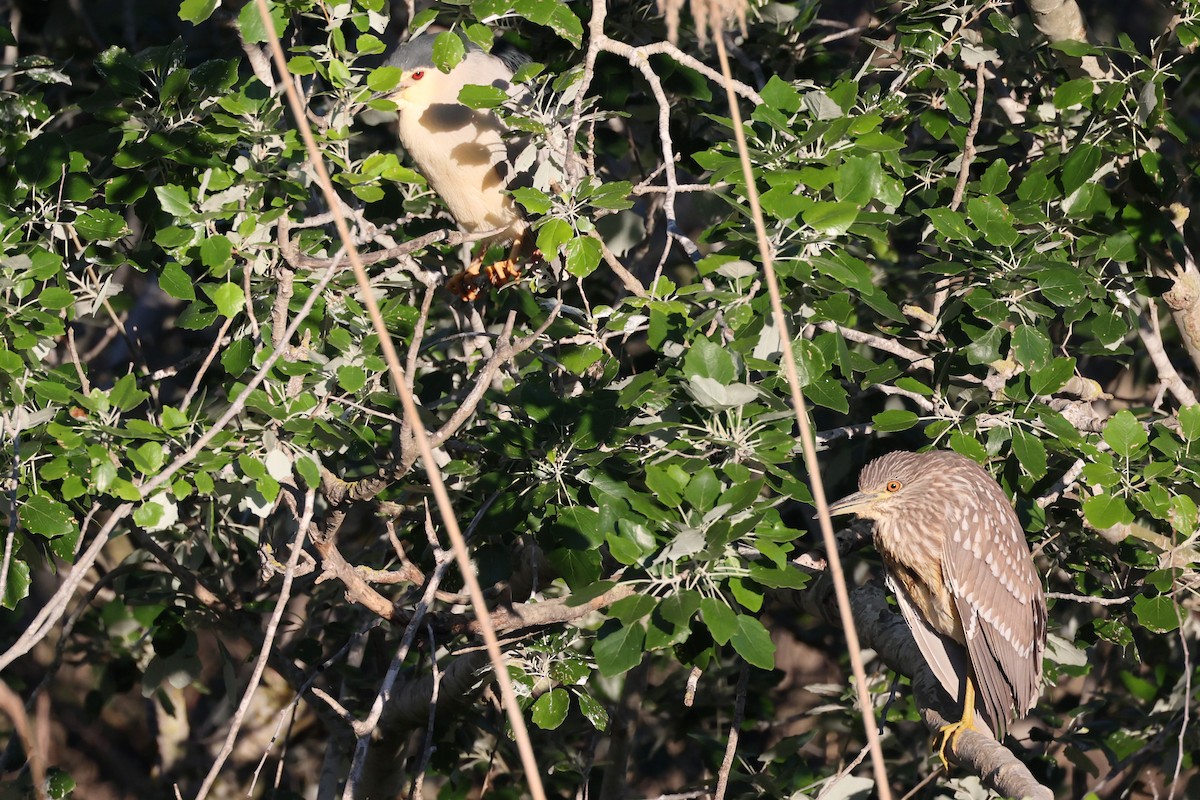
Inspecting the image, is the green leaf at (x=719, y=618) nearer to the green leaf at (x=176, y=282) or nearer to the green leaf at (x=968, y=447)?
the green leaf at (x=968, y=447)

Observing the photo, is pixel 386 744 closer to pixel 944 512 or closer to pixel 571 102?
pixel 944 512

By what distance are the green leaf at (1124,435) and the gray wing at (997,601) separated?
533mm

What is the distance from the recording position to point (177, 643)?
3.22 m

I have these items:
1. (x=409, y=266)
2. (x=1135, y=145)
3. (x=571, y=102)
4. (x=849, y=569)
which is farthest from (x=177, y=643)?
(x=1135, y=145)

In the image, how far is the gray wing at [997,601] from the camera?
3021 millimetres

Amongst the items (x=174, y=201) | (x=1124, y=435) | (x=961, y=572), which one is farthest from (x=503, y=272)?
(x=1124, y=435)

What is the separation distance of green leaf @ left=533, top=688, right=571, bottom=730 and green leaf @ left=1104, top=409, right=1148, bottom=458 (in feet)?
4.35

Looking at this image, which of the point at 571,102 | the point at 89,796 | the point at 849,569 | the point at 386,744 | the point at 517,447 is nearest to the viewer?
the point at 517,447

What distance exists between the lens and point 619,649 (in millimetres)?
1961

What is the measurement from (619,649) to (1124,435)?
4.30 ft

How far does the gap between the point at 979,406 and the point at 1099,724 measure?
1664 millimetres

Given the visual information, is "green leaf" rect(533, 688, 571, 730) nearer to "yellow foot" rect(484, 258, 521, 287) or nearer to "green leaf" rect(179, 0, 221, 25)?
"yellow foot" rect(484, 258, 521, 287)

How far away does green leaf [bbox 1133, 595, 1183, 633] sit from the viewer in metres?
2.60

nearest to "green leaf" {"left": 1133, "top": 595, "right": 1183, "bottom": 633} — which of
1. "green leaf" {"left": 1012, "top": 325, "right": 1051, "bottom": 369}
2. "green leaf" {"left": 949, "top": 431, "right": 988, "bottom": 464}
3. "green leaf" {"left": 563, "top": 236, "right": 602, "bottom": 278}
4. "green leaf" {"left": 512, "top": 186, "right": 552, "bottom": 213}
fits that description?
"green leaf" {"left": 949, "top": 431, "right": 988, "bottom": 464}
